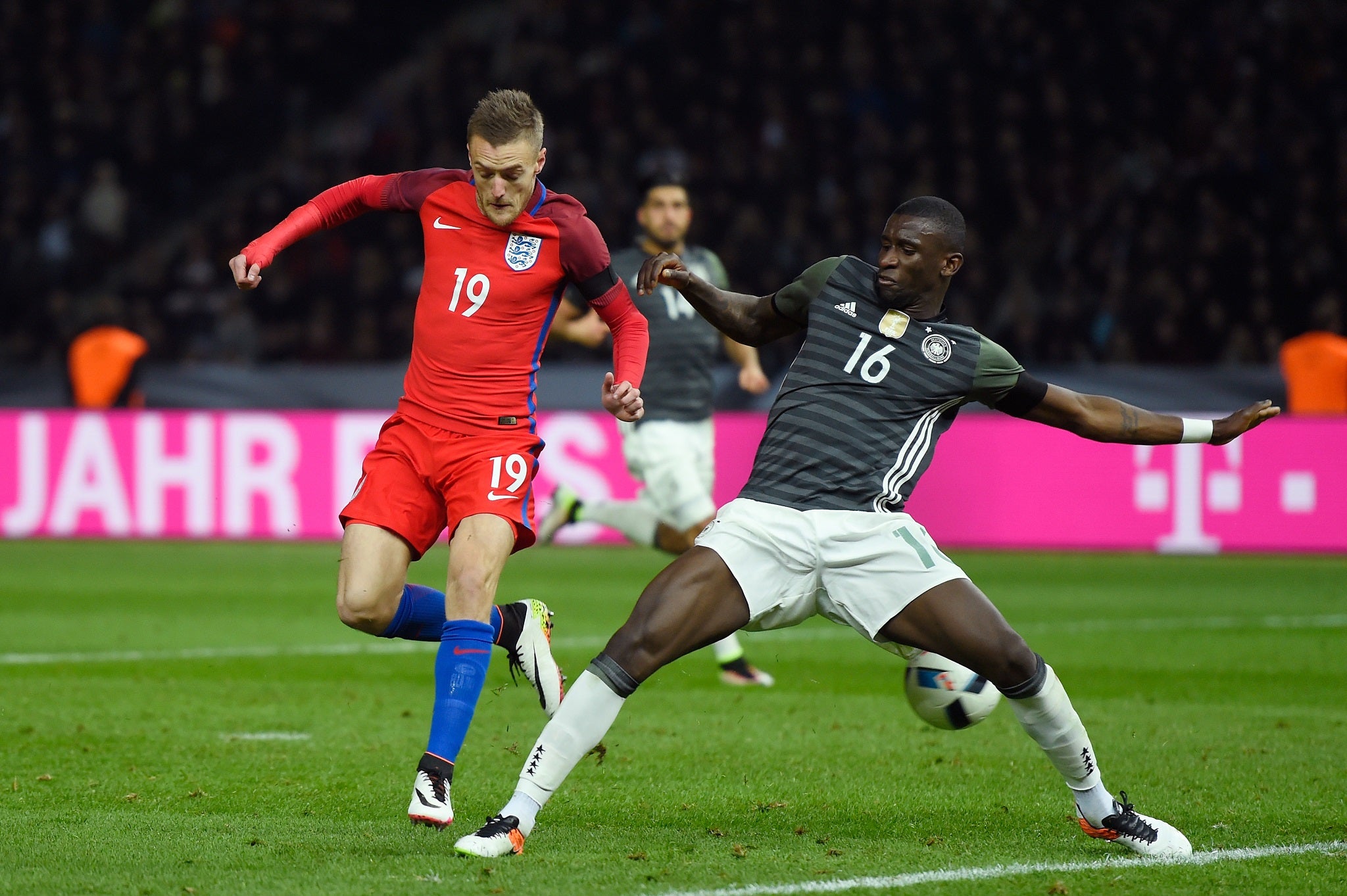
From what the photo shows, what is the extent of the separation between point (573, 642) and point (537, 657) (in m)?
3.87

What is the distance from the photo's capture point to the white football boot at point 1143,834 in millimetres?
5027

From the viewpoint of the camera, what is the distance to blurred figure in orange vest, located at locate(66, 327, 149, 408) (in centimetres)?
1748

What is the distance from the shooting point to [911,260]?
522 centimetres

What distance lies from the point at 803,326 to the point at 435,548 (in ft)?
36.0

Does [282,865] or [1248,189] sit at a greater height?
[1248,189]

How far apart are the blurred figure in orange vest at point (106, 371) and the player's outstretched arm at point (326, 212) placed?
12.1 metres

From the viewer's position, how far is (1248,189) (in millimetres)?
19266

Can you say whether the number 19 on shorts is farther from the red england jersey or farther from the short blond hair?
the short blond hair

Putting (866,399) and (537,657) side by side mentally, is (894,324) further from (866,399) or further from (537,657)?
(537,657)

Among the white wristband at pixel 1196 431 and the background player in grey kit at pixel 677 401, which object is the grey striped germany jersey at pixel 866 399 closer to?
the white wristband at pixel 1196 431

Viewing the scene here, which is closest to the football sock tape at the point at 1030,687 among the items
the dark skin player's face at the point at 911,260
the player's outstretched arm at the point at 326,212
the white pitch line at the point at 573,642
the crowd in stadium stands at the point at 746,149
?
the dark skin player's face at the point at 911,260

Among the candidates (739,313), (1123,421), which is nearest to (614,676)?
(739,313)

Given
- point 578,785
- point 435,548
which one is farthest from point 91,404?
point 578,785

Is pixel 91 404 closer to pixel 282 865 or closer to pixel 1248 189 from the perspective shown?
pixel 1248 189
